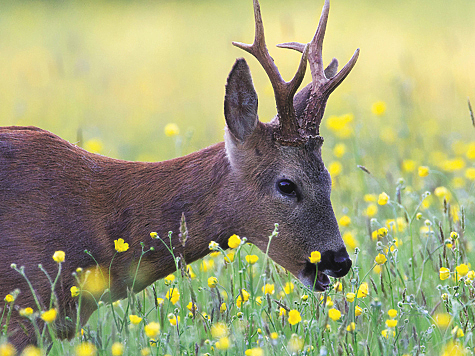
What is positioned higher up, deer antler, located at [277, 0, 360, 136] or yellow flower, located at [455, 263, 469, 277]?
deer antler, located at [277, 0, 360, 136]

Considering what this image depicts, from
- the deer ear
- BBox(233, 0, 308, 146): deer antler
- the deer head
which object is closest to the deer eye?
the deer head

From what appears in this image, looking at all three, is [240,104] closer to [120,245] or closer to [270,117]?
[120,245]

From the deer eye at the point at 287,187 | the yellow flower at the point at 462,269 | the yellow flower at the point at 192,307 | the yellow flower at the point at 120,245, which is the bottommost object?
the yellow flower at the point at 192,307

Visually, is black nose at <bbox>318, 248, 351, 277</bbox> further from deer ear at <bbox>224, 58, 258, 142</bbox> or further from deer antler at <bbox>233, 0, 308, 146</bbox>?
deer ear at <bbox>224, 58, 258, 142</bbox>

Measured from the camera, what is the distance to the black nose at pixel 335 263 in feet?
12.3

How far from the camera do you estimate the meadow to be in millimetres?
3322

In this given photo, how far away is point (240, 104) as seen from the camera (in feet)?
12.7

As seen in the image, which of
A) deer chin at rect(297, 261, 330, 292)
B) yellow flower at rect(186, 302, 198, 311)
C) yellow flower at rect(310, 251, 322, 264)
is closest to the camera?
yellow flower at rect(186, 302, 198, 311)

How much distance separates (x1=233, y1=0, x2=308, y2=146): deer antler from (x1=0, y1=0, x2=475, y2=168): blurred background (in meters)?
1.91

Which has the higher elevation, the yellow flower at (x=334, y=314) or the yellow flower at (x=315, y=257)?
the yellow flower at (x=315, y=257)

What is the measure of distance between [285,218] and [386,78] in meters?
9.53

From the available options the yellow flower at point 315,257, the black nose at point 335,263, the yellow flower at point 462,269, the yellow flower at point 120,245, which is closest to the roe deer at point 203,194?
the black nose at point 335,263

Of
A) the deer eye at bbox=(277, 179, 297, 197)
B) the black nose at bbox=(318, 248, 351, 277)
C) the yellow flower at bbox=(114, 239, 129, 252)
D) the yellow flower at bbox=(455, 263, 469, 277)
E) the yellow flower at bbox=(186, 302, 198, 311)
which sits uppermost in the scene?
the deer eye at bbox=(277, 179, 297, 197)

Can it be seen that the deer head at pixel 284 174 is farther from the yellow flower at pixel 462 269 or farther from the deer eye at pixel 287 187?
the yellow flower at pixel 462 269
